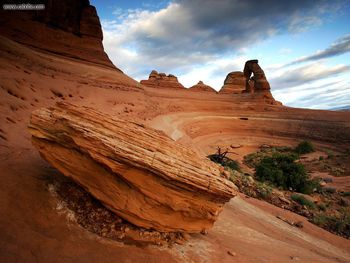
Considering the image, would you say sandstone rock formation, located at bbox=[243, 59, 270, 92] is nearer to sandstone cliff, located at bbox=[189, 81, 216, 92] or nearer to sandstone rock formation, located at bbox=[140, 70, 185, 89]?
sandstone cliff, located at bbox=[189, 81, 216, 92]

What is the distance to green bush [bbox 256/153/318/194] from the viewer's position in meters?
13.2

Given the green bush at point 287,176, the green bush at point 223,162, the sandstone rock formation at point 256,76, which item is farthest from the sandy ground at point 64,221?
the sandstone rock formation at point 256,76

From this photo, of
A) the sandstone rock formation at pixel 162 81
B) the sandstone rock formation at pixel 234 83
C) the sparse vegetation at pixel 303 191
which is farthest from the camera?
the sandstone rock formation at pixel 234 83

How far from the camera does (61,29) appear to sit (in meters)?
26.3

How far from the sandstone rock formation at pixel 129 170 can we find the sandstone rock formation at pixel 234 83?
45.6 meters

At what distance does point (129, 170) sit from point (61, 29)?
2710 cm

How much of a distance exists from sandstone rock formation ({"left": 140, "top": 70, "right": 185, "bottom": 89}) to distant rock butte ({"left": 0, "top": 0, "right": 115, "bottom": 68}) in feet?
55.3

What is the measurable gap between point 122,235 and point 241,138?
25.6 meters

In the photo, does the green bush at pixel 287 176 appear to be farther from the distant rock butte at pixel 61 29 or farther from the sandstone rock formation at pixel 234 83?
the sandstone rock formation at pixel 234 83

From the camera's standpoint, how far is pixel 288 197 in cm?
1145

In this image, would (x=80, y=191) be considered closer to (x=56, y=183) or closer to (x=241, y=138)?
(x=56, y=183)

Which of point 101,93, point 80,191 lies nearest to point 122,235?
point 80,191

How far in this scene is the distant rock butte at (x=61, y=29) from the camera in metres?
22.3

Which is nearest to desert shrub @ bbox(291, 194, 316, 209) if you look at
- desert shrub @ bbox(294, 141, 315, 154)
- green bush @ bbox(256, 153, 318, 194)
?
green bush @ bbox(256, 153, 318, 194)
